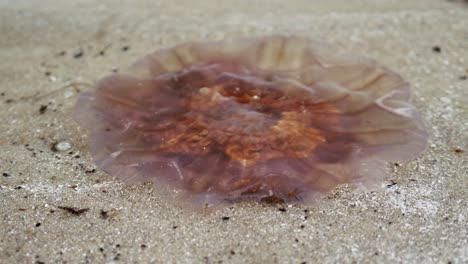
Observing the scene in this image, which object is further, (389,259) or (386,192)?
(386,192)

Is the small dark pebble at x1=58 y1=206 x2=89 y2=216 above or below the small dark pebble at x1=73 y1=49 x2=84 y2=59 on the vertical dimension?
below

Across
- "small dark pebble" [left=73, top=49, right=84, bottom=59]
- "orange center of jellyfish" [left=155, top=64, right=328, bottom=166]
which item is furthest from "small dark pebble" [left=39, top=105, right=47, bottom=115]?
"orange center of jellyfish" [left=155, top=64, right=328, bottom=166]

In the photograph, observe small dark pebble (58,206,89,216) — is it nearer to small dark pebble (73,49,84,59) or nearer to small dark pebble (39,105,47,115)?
small dark pebble (39,105,47,115)

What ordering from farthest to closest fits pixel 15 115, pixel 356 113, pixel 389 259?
pixel 15 115, pixel 356 113, pixel 389 259

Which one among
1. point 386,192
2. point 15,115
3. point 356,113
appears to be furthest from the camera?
point 15,115

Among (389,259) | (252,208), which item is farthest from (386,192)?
(252,208)

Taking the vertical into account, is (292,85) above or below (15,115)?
above

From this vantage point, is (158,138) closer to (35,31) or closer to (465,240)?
(465,240)
